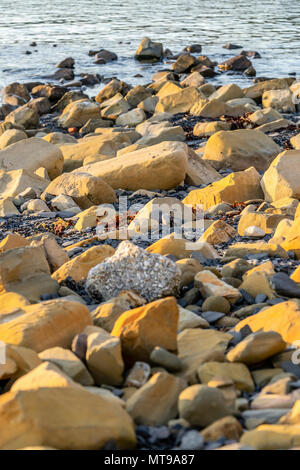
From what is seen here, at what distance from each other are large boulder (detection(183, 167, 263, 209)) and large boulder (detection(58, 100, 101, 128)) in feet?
24.5

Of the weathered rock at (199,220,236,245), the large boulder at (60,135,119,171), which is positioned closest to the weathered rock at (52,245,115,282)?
the weathered rock at (199,220,236,245)

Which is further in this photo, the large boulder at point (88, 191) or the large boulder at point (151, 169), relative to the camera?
the large boulder at point (151, 169)

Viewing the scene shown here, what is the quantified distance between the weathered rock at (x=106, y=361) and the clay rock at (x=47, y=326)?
0.35 meters

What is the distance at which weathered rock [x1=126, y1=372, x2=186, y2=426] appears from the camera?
108 inches

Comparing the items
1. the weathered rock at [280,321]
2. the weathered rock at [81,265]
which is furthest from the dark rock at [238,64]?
the weathered rock at [280,321]

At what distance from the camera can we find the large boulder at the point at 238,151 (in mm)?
9133

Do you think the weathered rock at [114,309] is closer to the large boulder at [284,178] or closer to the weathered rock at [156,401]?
the weathered rock at [156,401]

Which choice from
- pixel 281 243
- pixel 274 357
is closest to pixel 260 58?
pixel 281 243

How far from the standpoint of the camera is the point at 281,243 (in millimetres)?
5180

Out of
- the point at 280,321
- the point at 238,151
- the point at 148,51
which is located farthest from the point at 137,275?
the point at 148,51

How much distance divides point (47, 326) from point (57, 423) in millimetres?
970

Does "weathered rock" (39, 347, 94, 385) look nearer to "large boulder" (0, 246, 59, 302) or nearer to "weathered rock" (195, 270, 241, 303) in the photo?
"large boulder" (0, 246, 59, 302)

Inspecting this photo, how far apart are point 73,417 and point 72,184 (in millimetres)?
5788

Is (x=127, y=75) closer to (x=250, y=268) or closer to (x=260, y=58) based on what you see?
(x=260, y=58)
